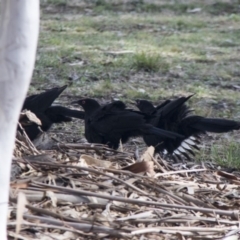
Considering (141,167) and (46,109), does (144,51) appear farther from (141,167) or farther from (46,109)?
(141,167)

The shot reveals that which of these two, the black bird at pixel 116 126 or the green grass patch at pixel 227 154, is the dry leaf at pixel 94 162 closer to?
the green grass patch at pixel 227 154

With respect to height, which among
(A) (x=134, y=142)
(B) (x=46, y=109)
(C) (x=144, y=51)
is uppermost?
(C) (x=144, y=51)

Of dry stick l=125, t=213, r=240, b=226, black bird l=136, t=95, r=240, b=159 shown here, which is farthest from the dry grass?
black bird l=136, t=95, r=240, b=159

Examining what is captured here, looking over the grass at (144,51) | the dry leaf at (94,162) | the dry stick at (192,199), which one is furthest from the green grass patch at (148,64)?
the dry stick at (192,199)

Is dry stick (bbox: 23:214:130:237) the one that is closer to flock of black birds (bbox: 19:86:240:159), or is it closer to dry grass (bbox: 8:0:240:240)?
dry grass (bbox: 8:0:240:240)

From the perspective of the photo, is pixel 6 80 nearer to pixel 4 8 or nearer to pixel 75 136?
pixel 4 8

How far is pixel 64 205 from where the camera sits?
4.03 meters

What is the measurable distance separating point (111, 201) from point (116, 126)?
284 cm

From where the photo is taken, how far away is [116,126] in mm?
6918

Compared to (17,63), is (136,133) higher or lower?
lower

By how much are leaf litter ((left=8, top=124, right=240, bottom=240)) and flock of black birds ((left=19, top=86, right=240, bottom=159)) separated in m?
1.79

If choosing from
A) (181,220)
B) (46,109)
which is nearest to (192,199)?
(181,220)

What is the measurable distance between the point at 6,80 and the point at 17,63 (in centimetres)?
8

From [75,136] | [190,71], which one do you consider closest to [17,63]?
[75,136]
